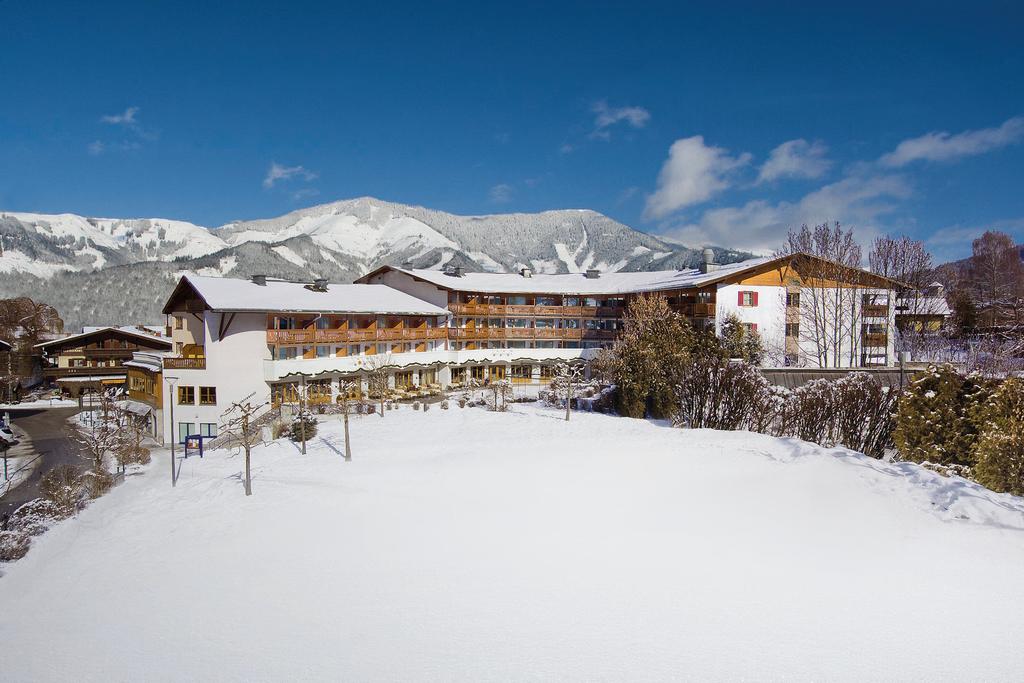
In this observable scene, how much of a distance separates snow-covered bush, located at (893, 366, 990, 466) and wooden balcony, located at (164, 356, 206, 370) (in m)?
31.9

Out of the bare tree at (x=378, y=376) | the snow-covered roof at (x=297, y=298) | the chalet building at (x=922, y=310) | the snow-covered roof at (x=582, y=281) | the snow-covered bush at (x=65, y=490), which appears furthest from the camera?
the chalet building at (x=922, y=310)

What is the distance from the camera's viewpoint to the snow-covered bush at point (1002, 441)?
12555mm

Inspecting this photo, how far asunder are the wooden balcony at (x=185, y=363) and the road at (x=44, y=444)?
6.08m

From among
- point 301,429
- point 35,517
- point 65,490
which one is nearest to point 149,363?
point 301,429

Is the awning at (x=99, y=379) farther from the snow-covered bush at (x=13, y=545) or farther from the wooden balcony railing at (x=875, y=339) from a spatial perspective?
the wooden balcony railing at (x=875, y=339)

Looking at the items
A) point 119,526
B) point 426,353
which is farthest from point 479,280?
point 119,526

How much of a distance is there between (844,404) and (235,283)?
32.7 m

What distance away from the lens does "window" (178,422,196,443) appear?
1227 inches

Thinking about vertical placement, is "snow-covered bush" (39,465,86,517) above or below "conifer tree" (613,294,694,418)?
below

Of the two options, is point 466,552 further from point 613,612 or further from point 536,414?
point 536,414

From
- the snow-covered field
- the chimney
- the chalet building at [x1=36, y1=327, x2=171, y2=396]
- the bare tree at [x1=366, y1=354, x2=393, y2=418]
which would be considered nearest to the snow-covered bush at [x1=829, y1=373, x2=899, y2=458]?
the snow-covered field

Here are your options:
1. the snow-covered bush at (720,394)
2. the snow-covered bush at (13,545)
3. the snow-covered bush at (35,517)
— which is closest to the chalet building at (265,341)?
the snow-covered bush at (35,517)

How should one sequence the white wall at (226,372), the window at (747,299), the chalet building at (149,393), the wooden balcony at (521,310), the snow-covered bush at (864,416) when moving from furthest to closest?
the wooden balcony at (521,310), the window at (747,299), the chalet building at (149,393), the white wall at (226,372), the snow-covered bush at (864,416)

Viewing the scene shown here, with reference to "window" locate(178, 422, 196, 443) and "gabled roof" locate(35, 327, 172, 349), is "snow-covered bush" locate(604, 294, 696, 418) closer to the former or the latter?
"window" locate(178, 422, 196, 443)
